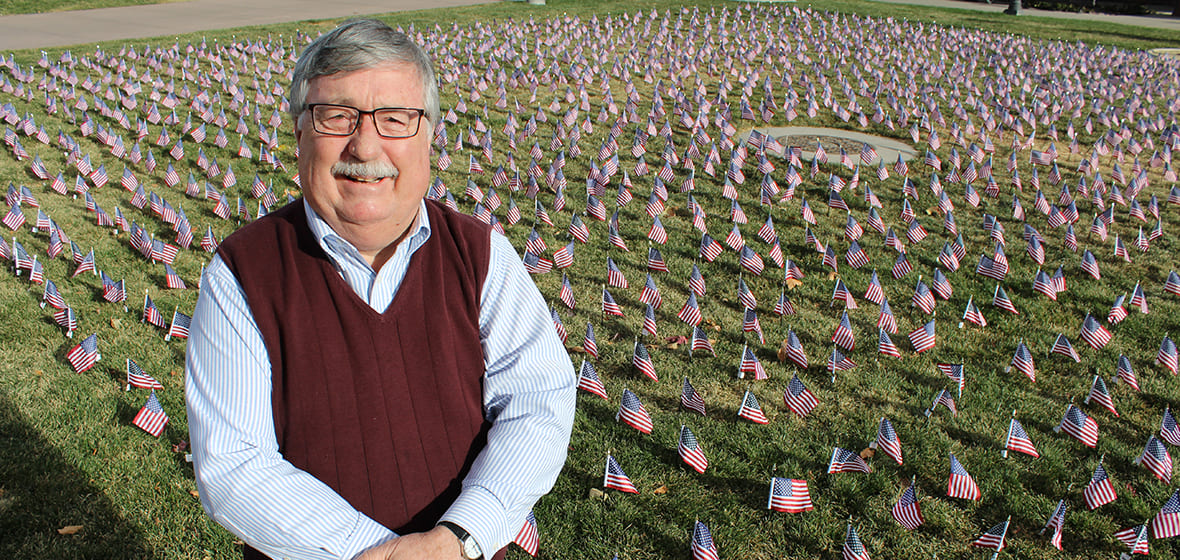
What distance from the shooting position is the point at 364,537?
2.13m

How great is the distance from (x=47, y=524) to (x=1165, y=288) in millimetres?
8697

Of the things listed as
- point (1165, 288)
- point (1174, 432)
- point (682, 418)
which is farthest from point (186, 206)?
point (1165, 288)

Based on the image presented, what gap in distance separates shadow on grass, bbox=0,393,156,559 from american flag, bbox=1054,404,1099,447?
540cm

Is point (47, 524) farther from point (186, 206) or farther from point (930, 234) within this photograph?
point (930, 234)

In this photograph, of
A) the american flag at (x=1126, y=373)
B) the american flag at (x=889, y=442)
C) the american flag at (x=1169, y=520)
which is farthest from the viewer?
the american flag at (x=1126, y=373)

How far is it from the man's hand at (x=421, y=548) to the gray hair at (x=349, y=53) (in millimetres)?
1133

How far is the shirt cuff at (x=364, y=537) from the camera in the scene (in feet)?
6.89

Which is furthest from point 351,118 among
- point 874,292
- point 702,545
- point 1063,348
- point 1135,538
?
point 1063,348

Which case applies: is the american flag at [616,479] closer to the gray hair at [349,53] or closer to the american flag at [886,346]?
the american flag at [886,346]

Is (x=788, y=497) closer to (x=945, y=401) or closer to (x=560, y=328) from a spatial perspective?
(x=945, y=401)

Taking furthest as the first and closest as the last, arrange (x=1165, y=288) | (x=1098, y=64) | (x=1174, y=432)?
(x=1098, y=64) → (x=1165, y=288) → (x=1174, y=432)

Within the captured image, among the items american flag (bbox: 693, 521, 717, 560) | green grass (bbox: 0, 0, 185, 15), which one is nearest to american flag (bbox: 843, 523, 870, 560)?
american flag (bbox: 693, 521, 717, 560)

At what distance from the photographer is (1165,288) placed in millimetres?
7398

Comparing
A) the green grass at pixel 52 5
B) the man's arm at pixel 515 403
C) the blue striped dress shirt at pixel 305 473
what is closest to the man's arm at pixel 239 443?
the blue striped dress shirt at pixel 305 473
